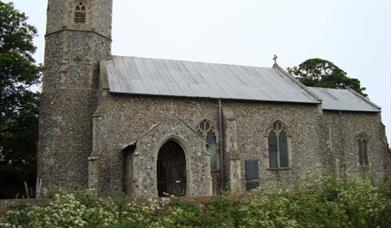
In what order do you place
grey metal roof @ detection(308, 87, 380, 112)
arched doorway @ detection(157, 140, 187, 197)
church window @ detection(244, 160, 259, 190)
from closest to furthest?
1. arched doorway @ detection(157, 140, 187, 197)
2. church window @ detection(244, 160, 259, 190)
3. grey metal roof @ detection(308, 87, 380, 112)

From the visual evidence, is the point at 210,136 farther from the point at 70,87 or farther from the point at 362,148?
the point at 362,148

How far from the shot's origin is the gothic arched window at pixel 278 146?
2378cm

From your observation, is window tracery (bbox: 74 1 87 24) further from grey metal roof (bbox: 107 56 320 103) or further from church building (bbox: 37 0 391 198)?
grey metal roof (bbox: 107 56 320 103)

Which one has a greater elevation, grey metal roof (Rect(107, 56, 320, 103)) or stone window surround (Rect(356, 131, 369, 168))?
grey metal roof (Rect(107, 56, 320, 103))

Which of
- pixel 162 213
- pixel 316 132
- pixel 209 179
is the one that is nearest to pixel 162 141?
pixel 209 179

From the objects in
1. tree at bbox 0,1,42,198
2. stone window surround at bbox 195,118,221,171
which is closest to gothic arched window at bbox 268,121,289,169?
stone window surround at bbox 195,118,221,171

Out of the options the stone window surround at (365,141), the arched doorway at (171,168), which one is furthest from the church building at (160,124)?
the stone window surround at (365,141)

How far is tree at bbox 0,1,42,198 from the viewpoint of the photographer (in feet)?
79.2

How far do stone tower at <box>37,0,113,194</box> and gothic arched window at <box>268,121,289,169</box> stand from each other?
35.2 ft

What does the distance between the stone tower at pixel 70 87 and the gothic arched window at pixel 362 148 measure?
18998 mm

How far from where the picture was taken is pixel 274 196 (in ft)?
38.6

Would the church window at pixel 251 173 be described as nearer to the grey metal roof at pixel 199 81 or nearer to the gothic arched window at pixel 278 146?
the gothic arched window at pixel 278 146

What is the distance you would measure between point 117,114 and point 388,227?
1395cm

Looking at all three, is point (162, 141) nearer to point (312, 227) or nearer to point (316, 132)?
point (312, 227)
